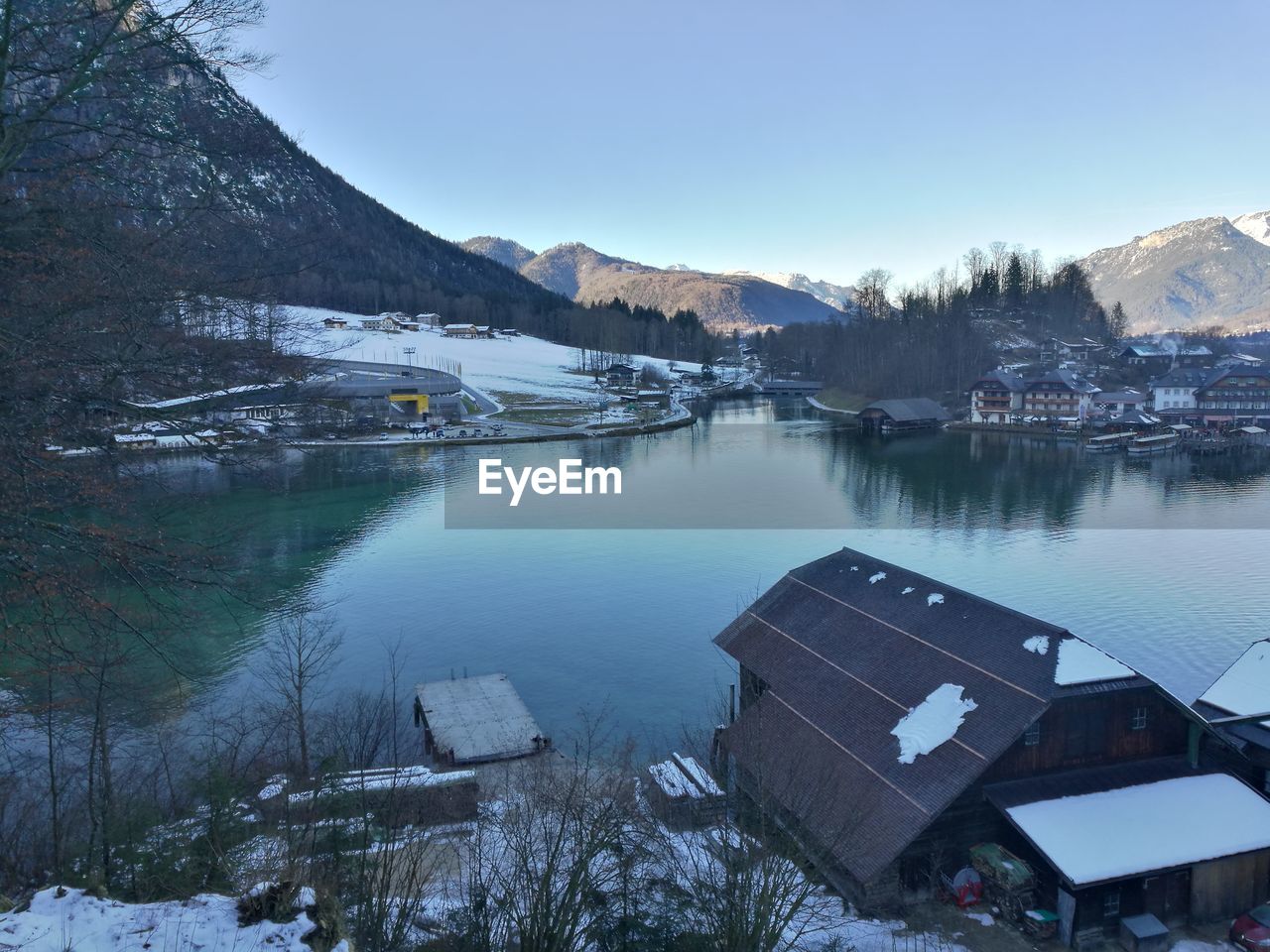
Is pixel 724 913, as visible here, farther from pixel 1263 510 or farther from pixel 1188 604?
pixel 1263 510

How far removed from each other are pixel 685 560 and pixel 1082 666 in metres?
10.4

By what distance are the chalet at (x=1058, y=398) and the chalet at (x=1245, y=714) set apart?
33.9 meters

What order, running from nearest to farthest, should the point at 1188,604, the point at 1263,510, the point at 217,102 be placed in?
the point at 217,102 < the point at 1188,604 < the point at 1263,510

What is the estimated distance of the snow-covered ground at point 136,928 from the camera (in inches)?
119

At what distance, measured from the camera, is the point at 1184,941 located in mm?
6297

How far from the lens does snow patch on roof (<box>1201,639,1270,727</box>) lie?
8.38 meters

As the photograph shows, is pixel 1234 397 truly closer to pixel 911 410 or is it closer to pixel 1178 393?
pixel 1178 393

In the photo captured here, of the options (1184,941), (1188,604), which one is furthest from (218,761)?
(1188,604)

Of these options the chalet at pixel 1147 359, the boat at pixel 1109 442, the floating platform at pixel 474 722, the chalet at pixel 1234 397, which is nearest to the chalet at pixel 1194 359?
the chalet at pixel 1147 359

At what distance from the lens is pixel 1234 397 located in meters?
38.8

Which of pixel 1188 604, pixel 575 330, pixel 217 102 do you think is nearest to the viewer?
pixel 217 102

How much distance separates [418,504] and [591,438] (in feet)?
51.2

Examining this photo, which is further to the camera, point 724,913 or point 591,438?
point 591,438

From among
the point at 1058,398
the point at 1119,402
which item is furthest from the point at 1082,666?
the point at 1119,402
